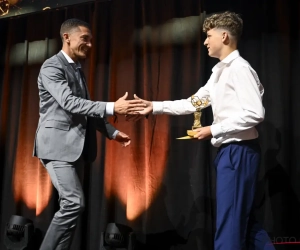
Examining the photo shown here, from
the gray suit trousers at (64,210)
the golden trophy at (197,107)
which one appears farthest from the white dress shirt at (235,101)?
the gray suit trousers at (64,210)

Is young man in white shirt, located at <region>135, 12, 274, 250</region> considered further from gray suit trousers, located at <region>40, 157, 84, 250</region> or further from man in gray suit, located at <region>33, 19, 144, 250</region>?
gray suit trousers, located at <region>40, 157, 84, 250</region>

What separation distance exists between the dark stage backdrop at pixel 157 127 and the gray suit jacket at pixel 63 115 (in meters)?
0.99

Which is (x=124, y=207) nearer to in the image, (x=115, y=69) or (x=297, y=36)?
(x=115, y=69)

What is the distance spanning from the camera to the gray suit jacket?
2438mm

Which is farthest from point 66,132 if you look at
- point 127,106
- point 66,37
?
point 66,37

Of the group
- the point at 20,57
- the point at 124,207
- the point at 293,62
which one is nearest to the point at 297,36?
the point at 293,62

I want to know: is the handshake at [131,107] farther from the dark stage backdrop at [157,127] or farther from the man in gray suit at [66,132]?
the dark stage backdrop at [157,127]

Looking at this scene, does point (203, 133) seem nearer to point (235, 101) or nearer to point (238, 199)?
point (235, 101)

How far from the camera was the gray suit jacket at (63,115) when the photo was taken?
244cm

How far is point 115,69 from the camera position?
146 inches

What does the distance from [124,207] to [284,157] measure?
57.5 inches

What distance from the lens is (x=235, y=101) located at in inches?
85.7

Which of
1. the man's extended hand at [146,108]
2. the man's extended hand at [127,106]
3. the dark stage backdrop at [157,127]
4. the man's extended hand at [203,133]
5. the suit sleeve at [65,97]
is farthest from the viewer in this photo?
the dark stage backdrop at [157,127]

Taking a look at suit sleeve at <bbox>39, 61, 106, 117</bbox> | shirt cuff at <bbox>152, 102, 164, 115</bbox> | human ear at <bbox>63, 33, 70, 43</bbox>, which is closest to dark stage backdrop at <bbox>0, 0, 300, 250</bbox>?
shirt cuff at <bbox>152, 102, 164, 115</bbox>
